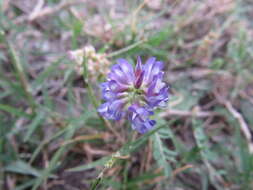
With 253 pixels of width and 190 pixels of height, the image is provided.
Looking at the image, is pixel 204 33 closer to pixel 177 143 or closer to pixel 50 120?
pixel 177 143

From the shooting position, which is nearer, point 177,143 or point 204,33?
point 177,143

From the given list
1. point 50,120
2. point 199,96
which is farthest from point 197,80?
point 50,120

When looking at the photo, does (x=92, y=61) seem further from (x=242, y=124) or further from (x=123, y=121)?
(x=242, y=124)

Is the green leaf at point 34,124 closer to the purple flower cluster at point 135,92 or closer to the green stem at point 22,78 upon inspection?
the green stem at point 22,78

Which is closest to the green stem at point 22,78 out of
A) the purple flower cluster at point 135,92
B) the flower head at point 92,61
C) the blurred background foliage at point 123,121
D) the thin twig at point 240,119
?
the blurred background foliage at point 123,121

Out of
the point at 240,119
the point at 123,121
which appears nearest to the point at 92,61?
the point at 123,121

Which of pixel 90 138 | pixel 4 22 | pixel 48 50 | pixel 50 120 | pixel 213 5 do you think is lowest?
pixel 90 138
